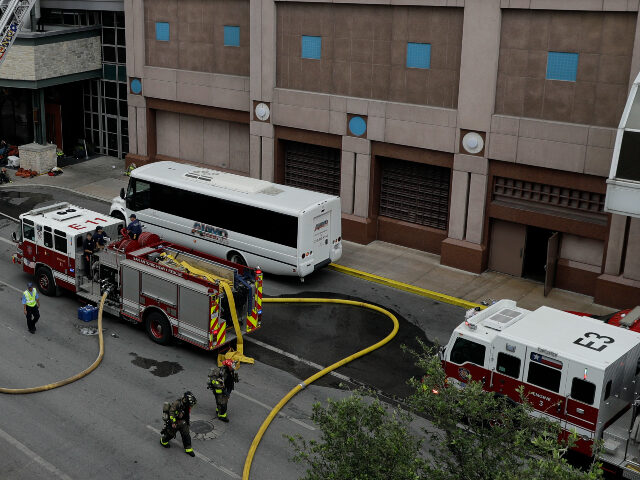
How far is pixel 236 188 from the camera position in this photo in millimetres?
26578

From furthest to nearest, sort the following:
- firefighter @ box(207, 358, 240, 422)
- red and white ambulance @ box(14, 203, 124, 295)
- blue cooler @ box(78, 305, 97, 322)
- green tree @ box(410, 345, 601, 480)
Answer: red and white ambulance @ box(14, 203, 124, 295), blue cooler @ box(78, 305, 97, 322), firefighter @ box(207, 358, 240, 422), green tree @ box(410, 345, 601, 480)

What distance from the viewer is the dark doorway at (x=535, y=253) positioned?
2695 cm

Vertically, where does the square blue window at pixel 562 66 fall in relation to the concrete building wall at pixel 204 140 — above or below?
above

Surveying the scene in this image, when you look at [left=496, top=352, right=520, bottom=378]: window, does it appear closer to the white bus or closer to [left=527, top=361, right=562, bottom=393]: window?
[left=527, top=361, right=562, bottom=393]: window

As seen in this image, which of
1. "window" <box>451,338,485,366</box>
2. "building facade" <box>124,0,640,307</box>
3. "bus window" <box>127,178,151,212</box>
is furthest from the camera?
"bus window" <box>127,178,151,212</box>

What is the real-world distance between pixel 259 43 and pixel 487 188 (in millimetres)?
11125

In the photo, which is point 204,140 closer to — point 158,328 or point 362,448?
point 158,328

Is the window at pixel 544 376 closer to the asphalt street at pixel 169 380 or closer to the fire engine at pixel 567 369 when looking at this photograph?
the fire engine at pixel 567 369

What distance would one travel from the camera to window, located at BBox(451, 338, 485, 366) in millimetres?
17078

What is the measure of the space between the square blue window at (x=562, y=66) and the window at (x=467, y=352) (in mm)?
11225

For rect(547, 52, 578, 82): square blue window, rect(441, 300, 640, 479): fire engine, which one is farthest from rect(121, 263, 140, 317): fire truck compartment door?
rect(547, 52, 578, 82): square blue window

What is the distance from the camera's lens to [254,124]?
1284 inches

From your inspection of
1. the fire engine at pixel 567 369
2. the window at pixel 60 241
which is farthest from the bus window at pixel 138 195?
the fire engine at pixel 567 369

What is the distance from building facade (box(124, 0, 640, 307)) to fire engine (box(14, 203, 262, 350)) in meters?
9.54
